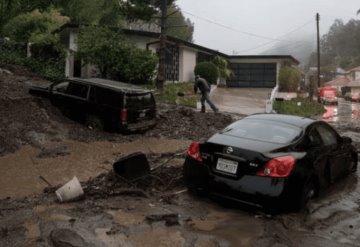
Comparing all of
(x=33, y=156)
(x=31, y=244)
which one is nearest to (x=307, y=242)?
(x=31, y=244)

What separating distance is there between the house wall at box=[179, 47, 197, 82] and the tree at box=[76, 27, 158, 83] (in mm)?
7816

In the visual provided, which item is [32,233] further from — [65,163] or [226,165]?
[65,163]

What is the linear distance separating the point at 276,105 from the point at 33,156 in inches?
691

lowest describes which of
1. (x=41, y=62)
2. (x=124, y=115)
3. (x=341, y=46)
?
(x=124, y=115)

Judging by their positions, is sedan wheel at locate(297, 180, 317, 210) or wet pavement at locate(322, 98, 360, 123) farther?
wet pavement at locate(322, 98, 360, 123)

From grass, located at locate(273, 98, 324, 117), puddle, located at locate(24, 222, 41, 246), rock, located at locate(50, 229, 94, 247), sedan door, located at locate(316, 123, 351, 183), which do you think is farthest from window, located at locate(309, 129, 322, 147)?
grass, located at locate(273, 98, 324, 117)

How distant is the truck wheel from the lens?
13.8 meters

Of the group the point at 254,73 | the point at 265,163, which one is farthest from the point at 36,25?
the point at 254,73

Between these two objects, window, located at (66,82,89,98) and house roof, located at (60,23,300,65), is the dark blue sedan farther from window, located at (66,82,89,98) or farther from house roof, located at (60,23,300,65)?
house roof, located at (60,23,300,65)

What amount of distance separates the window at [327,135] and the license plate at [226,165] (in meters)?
2.12

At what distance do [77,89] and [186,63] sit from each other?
1860 centimetres

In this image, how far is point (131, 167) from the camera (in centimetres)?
807

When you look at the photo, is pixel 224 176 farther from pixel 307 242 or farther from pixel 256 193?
pixel 307 242

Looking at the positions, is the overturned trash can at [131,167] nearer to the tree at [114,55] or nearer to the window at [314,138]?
the window at [314,138]
